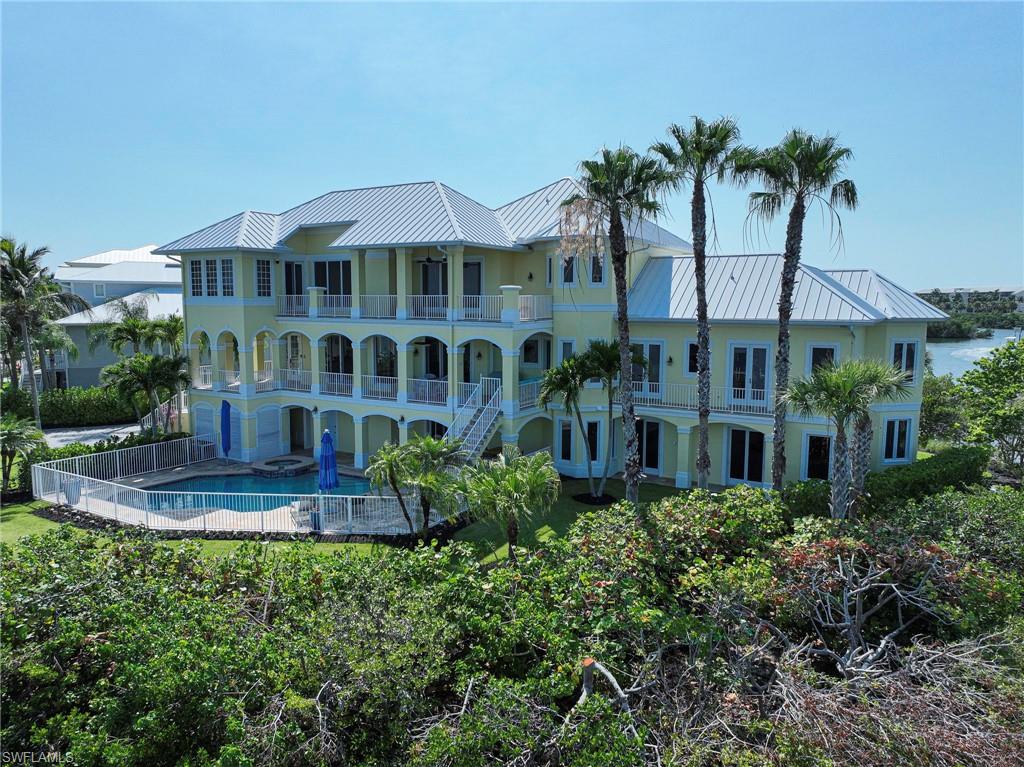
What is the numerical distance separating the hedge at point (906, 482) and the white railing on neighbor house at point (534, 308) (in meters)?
10.6

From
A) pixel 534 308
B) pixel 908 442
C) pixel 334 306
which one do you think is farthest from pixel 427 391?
pixel 908 442

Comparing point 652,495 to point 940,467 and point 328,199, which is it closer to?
point 940,467

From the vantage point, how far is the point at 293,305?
1140 inches

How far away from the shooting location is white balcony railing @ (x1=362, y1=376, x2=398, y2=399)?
27.1 meters

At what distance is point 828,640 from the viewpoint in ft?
33.8

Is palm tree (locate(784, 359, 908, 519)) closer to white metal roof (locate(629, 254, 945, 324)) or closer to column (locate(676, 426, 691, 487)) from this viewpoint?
white metal roof (locate(629, 254, 945, 324))

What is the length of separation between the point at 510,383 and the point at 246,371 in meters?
11.5

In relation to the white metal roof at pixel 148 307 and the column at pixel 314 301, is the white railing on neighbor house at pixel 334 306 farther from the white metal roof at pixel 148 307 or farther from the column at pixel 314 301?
the white metal roof at pixel 148 307

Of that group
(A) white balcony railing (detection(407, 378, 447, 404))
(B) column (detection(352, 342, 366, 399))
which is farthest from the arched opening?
(B) column (detection(352, 342, 366, 399))

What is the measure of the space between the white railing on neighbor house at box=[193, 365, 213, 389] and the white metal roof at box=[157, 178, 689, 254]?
16.7ft

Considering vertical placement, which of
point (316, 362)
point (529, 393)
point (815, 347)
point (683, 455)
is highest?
point (815, 347)

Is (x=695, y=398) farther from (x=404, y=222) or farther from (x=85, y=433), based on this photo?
(x=85, y=433)

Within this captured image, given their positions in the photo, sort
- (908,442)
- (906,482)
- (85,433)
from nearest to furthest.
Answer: (906,482) → (908,442) → (85,433)

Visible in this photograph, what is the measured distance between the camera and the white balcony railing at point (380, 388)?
27125 millimetres
